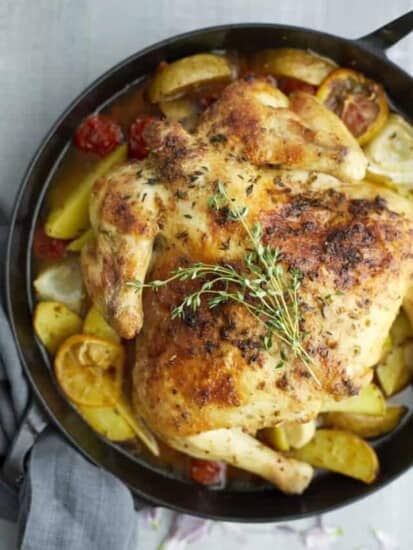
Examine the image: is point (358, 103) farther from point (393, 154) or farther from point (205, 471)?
point (205, 471)

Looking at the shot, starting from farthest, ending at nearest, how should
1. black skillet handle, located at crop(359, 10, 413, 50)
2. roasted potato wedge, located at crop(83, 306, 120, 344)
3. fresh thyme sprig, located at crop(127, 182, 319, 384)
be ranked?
roasted potato wedge, located at crop(83, 306, 120, 344) → black skillet handle, located at crop(359, 10, 413, 50) → fresh thyme sprig, located at crop(127, 182, 319, 384)

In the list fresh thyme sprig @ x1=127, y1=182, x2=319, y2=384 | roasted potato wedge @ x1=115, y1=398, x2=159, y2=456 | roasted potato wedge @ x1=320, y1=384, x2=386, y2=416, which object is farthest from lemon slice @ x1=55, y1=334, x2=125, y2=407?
roasted potato wedge @ x1=320, y1=384, x2=386, y2=416

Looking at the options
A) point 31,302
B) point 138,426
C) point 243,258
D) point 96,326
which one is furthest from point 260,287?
point 31,302

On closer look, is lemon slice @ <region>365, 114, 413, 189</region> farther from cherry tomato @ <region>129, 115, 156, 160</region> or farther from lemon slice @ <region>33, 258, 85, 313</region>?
lemon slice @ <region>33, 258, 85, 313</region>

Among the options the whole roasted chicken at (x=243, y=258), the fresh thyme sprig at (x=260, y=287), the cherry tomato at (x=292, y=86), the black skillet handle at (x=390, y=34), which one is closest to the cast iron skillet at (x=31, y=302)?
the black skillet handle at (x=390, y=34)

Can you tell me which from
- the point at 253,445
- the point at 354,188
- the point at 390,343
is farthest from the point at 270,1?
the point at 253,445
